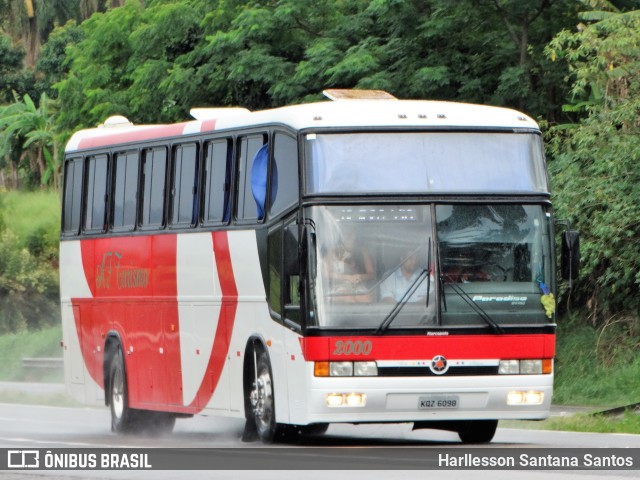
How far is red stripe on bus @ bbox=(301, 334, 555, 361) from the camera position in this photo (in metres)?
15.3

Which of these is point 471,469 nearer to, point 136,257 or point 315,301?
point 315,301

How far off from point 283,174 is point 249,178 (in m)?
1.11

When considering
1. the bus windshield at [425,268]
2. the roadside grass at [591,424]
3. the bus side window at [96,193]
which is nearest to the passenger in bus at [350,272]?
the bus windshield at [425,268]

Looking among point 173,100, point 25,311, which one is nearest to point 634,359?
point 173,100

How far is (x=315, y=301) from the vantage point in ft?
50.7

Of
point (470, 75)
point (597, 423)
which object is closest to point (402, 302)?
point (597, 423)

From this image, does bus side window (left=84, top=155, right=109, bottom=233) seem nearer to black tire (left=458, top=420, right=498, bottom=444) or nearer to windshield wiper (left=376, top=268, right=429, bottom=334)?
black tire (left=458, top=420, right=498, bottom=444)

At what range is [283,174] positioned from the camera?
1639 cm

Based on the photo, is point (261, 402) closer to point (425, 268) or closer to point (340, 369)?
point (340, 369)

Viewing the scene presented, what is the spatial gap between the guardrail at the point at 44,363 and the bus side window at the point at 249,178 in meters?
23.9

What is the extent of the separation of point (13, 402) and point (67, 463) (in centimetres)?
1711

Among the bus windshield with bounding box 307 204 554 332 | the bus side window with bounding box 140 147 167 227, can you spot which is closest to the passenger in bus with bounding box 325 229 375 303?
the bus windshield with bounding box 307 204 554 332

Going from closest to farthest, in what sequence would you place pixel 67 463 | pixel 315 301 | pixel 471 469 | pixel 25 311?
pixel 471 469, pixel 67 463, pixel 315 301, pixel 25 311

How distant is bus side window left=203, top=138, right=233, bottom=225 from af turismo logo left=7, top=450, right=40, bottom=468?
11.7 feet
